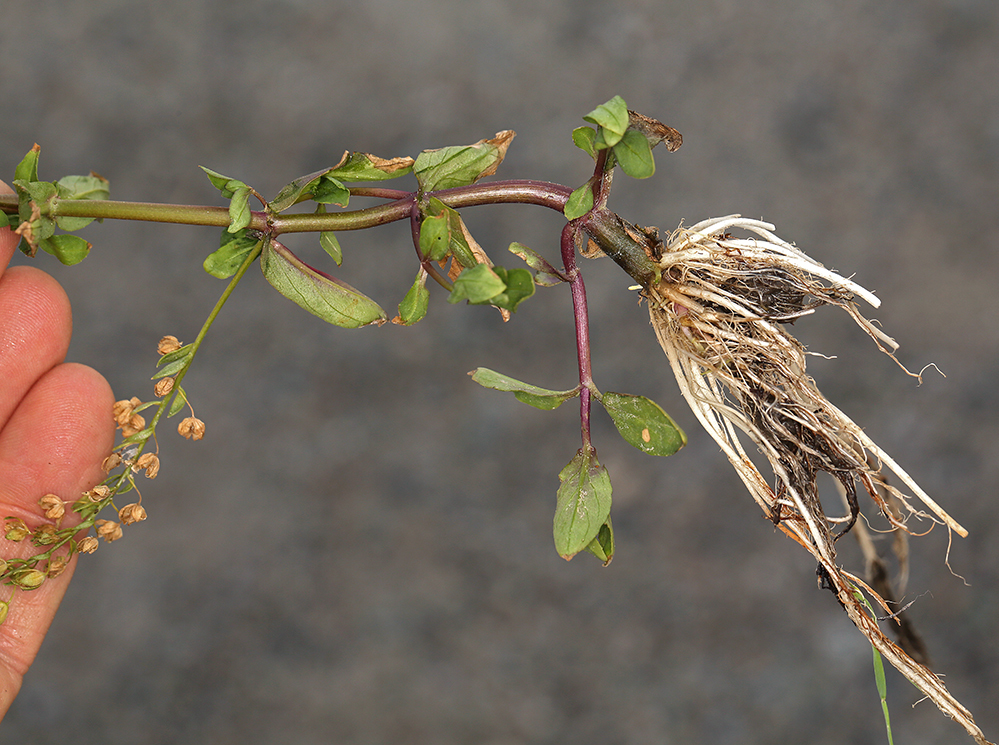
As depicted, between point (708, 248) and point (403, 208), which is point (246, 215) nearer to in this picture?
point (403, 208)

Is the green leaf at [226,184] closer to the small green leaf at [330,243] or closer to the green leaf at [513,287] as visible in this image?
the small green leaf at [330,243]

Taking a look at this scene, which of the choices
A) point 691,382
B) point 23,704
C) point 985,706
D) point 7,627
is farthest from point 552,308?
point 23,704

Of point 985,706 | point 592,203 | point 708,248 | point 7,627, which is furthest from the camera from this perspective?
point 985,706

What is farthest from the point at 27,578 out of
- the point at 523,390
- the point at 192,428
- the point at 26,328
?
the point at 523,390

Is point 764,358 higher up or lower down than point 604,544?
higher up

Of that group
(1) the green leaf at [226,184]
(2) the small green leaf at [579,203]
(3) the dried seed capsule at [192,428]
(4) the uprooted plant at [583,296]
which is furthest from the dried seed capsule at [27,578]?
(2) the small green leaf at [579,203]

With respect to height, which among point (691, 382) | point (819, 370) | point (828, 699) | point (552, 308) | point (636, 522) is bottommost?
point (828, 699)

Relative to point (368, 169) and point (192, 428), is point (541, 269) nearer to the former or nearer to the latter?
point (368, 169)
